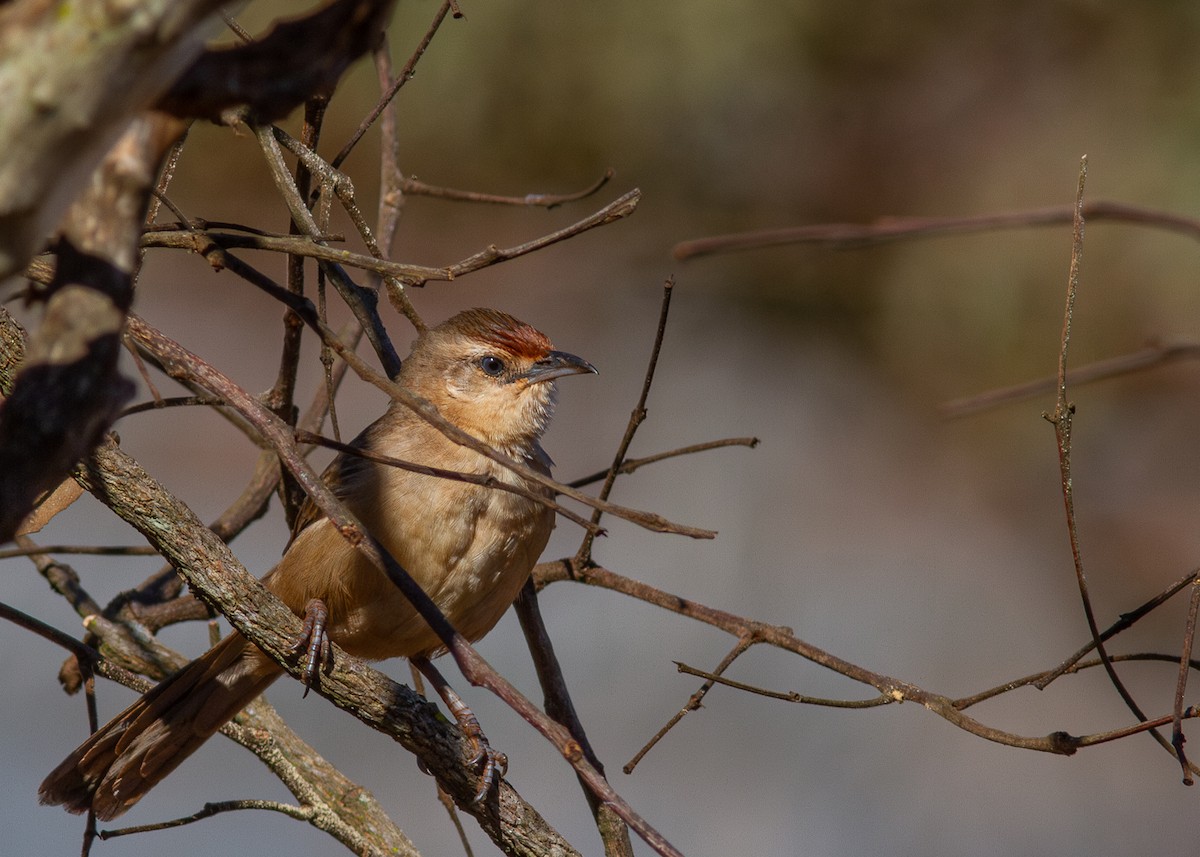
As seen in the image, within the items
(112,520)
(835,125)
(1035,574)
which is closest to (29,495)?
(112,520)

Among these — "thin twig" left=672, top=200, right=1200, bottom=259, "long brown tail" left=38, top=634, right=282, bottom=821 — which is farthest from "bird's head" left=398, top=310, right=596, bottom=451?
"thin twig" left=672, top=200, right=1200, bottom=259

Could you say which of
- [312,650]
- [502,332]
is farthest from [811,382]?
[312,650]

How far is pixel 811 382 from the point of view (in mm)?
11922

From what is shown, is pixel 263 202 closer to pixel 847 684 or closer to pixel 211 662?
pixel 847 684

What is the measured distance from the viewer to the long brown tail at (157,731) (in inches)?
137

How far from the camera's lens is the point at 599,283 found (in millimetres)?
13039

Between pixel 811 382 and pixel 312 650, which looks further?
pixel 811 382

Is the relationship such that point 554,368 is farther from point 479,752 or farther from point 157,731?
point 157,731

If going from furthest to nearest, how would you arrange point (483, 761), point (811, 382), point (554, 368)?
point (811, 382) < point (554, 368) < point (483, 761)

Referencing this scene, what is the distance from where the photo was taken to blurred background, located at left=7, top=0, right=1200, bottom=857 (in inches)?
310

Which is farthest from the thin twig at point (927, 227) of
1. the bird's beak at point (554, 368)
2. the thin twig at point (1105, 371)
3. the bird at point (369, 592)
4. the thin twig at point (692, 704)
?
the bird's beak at point (554, 368)

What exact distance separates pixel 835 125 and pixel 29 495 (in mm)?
13647

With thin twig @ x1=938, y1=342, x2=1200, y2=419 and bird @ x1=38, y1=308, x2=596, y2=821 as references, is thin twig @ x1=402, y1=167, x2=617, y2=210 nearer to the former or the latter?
bird @ x1=38, y1=308, x2=596, y2=821

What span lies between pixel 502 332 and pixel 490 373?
0.15 m
